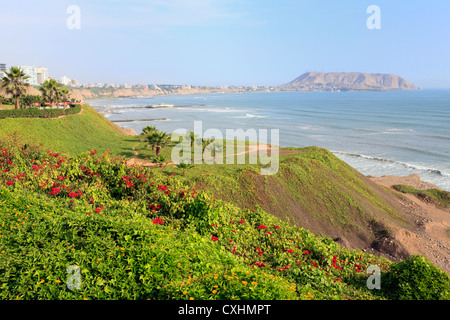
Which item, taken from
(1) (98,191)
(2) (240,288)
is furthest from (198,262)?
(1) (98,191)

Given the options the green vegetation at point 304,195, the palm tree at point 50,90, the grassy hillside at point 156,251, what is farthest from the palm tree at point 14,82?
the grassy hillside at point 156,251

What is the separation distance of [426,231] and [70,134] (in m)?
35.3

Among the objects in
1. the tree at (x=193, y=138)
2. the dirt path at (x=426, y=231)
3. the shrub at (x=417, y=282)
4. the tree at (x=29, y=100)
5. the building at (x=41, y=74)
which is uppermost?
the building at (x=41, y=74)

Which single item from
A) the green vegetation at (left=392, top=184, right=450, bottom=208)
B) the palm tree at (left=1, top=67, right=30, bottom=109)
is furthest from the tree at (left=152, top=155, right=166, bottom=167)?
the green vegetation at (left=392, top=184, right=450, bottom=208)

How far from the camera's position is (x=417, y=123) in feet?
240

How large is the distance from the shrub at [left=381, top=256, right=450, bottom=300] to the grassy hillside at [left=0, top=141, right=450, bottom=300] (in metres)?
0.02

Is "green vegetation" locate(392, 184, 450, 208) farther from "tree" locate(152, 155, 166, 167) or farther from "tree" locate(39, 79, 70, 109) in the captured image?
"tree" locate(39, 79, 70, 109)

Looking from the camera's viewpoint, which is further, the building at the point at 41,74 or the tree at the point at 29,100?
the building at the point at 41,74

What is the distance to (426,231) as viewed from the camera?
71.1ft

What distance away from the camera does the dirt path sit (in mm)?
18109

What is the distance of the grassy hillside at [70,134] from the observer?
30802 millimetres

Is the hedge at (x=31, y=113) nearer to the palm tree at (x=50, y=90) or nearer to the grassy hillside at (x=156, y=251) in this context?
the palm tree at (x=50, y=90)

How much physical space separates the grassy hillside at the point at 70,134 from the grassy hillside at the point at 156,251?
20729 millimetres

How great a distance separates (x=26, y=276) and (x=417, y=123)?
273 ft
